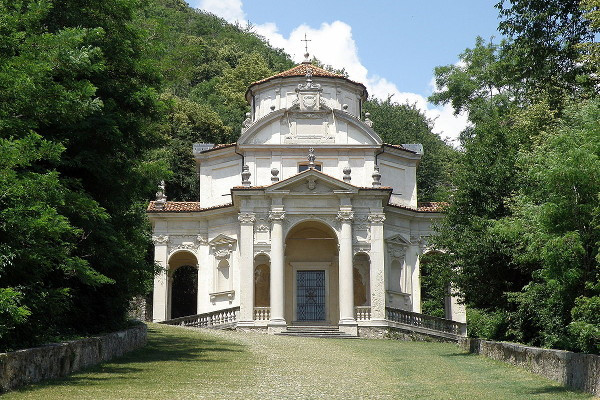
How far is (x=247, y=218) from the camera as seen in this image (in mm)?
38250

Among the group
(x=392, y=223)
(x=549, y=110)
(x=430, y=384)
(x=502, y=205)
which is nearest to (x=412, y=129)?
(x=392, y=223)

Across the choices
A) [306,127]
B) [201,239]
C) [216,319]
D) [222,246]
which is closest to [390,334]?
[216,319]

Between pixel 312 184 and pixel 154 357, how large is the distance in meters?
19.1

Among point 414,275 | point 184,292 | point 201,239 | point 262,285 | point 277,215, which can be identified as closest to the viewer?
point 277,215

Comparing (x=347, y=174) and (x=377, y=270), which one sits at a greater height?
(x=347, y=174)

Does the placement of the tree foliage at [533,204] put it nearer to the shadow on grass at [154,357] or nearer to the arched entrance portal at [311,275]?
the shadow on grass at [154,357]

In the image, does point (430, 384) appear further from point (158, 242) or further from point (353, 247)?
point (158, 242)

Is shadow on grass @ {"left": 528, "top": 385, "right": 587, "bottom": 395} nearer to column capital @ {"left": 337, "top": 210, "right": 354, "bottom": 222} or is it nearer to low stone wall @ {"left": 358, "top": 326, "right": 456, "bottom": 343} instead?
low stone wall @ {"left": 358, "top": 326, "right": 456, "bottom": 343}

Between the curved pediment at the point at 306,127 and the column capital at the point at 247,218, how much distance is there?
5695 mm

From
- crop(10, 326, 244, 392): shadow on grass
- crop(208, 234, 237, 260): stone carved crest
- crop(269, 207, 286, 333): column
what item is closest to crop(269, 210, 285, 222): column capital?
crop(269, 207, 286, 333): column

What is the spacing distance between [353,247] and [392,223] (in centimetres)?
502

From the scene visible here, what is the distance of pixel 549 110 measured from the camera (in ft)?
100

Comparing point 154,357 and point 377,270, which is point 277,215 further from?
point 154,357

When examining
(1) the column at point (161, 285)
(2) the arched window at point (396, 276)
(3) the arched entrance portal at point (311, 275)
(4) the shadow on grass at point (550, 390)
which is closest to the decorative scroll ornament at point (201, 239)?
(1) the column at point (161, 285)
